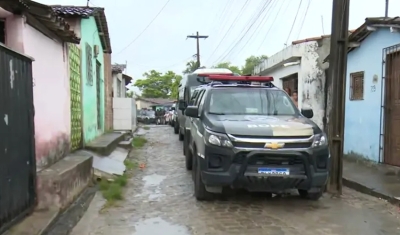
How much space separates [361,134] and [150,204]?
668cm

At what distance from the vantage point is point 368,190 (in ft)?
23.7

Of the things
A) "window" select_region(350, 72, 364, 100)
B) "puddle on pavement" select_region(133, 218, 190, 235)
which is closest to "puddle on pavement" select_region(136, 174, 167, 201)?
"puddle on pavement" select_region(133, 218, 190, 235)

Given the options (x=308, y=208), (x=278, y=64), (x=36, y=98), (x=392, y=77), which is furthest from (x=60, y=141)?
(x=278, y=64)

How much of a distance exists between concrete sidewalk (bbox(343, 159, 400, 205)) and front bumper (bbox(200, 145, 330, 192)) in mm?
1630

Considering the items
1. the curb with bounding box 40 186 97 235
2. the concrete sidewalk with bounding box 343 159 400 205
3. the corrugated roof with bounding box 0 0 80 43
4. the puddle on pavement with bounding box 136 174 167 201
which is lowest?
the puddle on pavement with bounding box 136 174 167 201

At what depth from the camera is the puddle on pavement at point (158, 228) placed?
5070 mm

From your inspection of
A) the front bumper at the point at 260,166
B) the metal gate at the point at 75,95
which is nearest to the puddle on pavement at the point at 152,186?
the front bumper at the point at 260,166

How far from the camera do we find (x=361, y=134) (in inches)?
418

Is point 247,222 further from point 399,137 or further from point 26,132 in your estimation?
point 399,137

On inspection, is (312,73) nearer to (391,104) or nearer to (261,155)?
(391,104)

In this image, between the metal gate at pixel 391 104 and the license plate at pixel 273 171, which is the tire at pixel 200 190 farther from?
the metal gate at pixel 391 104

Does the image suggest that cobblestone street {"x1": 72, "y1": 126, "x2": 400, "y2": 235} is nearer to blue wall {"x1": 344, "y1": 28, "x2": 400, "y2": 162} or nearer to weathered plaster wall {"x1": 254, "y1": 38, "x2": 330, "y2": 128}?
blue wall {"x1": 344, "y1": 28, "x2": 400, "y2": 162}

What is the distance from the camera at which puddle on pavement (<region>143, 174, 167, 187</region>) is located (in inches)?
316

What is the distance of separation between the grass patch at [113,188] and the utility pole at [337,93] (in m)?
3.89
